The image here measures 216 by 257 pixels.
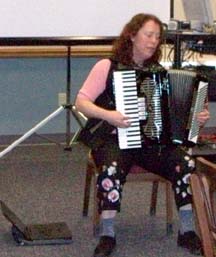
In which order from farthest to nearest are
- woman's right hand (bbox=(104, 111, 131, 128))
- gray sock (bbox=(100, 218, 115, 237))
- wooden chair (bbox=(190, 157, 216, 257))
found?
1. gray sock (bbox=(100, 218, 115, 237))
2. woman's right hand (bbox=(104, 111, 131, 128))
3. wooden chair (bbox=(190, 157, 216, 257))

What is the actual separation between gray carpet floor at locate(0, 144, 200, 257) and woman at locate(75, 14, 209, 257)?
0.45ft

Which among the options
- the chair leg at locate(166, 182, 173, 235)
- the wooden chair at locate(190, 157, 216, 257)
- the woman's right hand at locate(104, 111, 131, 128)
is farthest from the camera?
the chair leg at locate(166, 182, 173, 235)

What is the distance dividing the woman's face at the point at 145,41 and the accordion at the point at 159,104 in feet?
0.52

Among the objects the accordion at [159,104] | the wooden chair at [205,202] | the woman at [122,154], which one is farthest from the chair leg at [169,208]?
the wooden chair at [205,202]

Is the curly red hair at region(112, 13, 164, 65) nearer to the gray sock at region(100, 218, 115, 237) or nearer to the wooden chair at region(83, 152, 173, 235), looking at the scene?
the wooden chair at region(83, 152, 173, 235)

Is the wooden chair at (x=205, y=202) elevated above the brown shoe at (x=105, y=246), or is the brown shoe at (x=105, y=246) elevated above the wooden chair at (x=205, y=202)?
the wooden chair at (x=205, y=202)

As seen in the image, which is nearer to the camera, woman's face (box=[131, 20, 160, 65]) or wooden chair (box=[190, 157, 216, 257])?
wooden chair (box=[190, 157, 216, 257])

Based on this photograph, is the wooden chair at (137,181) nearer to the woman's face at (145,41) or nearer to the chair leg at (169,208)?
the chair leg at (169,208)

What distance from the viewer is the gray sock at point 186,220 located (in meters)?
3.16

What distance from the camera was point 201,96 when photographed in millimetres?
3137

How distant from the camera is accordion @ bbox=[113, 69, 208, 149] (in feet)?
10.0

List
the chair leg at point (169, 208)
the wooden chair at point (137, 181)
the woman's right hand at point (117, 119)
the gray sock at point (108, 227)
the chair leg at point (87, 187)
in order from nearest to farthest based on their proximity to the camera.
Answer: the woman's right hand at point (117, 119), the gray sock at point (108, 227), the wooden chair at point (137, 181), the chair leg at point (169, 208), the chair leg at point (87, 187)

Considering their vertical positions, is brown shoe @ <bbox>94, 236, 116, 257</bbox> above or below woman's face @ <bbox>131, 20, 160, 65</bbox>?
below

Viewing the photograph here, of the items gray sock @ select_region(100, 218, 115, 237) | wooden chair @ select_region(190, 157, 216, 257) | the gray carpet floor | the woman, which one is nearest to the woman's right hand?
the woman
